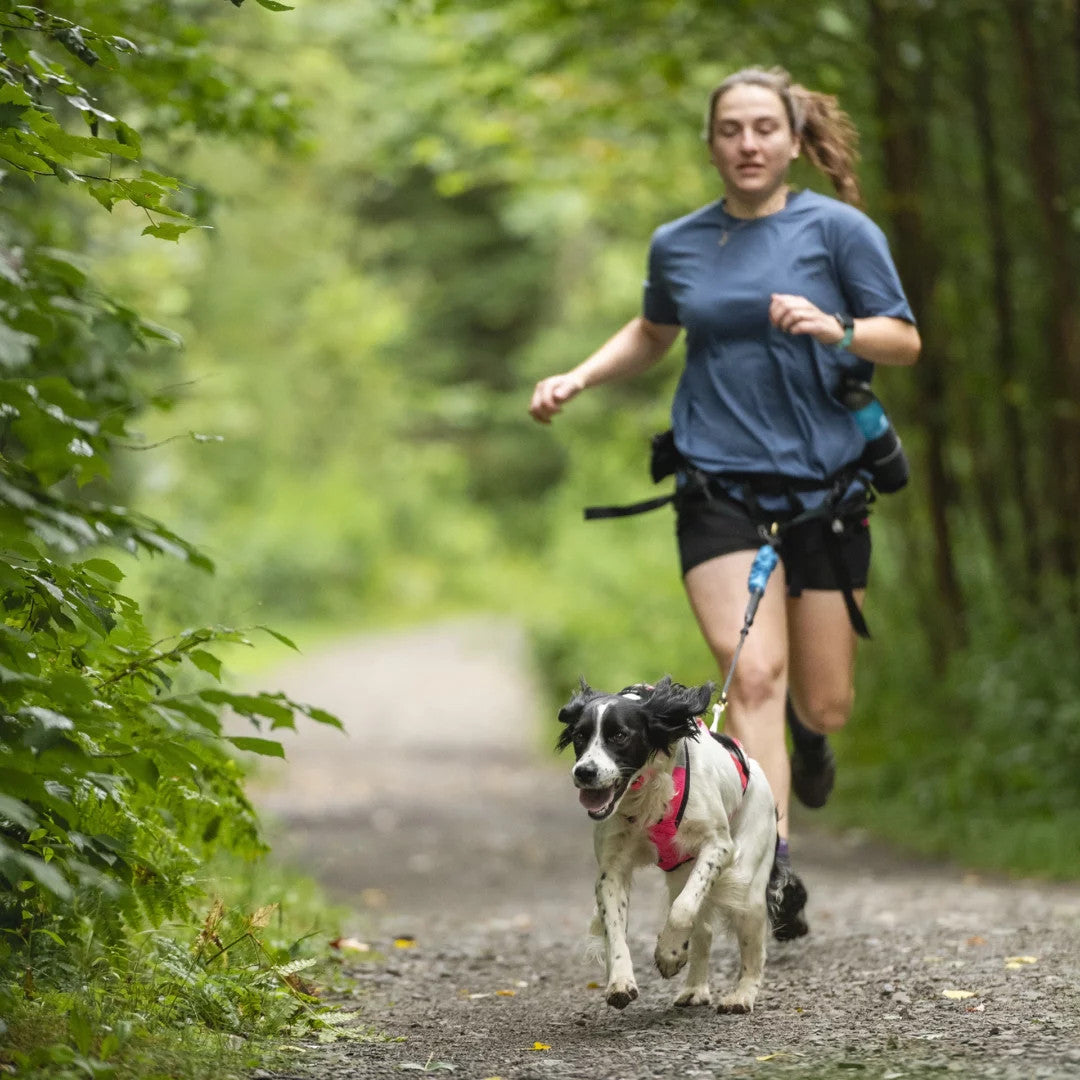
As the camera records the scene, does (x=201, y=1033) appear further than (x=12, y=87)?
Yes

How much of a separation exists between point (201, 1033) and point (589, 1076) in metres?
0.86

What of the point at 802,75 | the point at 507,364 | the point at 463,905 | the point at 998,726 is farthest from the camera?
the point at 507,364

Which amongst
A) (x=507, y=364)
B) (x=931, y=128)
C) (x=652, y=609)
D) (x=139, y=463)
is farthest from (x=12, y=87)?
(x=507, y=364)

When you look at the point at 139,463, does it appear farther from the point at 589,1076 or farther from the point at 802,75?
the point at 589,1076

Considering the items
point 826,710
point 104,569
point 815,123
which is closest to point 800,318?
point 815,123

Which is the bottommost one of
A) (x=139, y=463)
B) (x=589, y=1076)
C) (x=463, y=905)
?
(x=589, y=1076)

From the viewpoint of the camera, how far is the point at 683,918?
12.9ft

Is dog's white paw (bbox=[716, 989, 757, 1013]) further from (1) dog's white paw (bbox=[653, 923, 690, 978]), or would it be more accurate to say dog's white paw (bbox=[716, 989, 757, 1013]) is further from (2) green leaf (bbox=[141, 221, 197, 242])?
(2) green leaf (bbox=[141, 221, 197, 242])

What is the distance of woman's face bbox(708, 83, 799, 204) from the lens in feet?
16.1

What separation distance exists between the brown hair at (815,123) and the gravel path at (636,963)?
8.10 feet

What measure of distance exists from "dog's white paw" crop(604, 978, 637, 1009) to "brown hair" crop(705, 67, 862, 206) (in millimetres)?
2555

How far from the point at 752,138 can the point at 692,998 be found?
2458mm

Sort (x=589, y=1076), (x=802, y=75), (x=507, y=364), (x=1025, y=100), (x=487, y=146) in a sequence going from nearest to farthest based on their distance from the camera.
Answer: (x=589, y=1076) → (x=1025, y=100) → (x=802, y=75) → (x=487, y=146) → (x=507, y=364)

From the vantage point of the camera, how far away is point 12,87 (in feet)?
10.6
